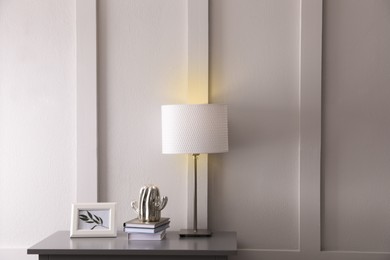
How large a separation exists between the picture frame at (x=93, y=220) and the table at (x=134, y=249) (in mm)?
76

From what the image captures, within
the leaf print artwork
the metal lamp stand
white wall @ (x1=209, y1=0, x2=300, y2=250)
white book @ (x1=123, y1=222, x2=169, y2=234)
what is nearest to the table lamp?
the metal lamp stand

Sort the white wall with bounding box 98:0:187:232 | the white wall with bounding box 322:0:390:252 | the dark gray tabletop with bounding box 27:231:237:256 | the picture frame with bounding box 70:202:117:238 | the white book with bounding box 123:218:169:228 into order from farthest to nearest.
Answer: the white wall with bounding box 98:0:187:232 < the white wall with bounding box 322:0:390:252 < the picture frame with bounding box 70:202:117:238 < the white book with bounding box 123:218:169:228 < the dark gray tabletop with bounding box 27:231:237:256

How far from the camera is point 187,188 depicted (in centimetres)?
324

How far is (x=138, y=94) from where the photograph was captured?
10.7ft

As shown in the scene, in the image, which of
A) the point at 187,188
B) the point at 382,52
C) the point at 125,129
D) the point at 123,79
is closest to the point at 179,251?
the point at 187,188

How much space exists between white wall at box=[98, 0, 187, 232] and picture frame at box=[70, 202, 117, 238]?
0.27 m

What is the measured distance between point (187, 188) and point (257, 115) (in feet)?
1.90

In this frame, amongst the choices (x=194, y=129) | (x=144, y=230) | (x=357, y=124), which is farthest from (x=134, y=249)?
(x=357, y=124)

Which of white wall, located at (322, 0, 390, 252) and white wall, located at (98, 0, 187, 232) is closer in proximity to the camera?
white wall, located at (322, 0, 390, 252)

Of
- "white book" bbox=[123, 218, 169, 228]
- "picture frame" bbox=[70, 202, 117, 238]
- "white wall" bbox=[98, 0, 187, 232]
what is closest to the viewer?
"white book" bbox=[123, 218, 169, 228]

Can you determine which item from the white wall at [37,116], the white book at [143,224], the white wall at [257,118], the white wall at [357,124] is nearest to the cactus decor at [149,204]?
the white book at [143,224]

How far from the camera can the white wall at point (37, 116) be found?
331cm

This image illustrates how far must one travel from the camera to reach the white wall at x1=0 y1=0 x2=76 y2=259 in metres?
3.31

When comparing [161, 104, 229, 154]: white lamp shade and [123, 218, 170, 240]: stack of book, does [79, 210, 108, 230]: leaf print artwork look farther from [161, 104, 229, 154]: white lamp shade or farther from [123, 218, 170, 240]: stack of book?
[161, 104, 229, 154]: white lamp shade
